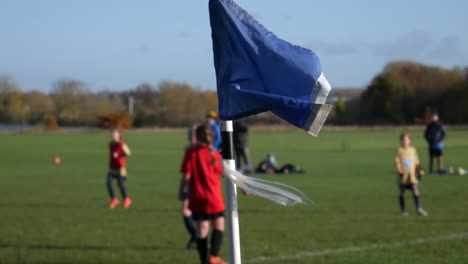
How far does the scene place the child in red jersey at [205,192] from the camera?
8.93 meters

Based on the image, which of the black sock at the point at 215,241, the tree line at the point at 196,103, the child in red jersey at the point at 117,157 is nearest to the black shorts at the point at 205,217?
the black sock at the point at 215,241

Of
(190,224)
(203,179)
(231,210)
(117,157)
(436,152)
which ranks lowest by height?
(436,152)

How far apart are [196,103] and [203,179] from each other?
11374cm

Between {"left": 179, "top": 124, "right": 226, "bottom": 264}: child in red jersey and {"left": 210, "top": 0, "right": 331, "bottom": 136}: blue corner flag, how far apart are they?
149 inches

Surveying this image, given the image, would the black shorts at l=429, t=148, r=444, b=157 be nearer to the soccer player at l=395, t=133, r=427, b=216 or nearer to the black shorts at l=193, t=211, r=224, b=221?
the soccer player at l=395, t=133, r=427, b=216

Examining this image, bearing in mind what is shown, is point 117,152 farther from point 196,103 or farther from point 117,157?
point 196,103

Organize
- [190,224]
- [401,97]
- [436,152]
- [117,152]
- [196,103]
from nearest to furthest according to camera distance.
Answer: [190,224]
[117,152]
[436,152]
[401,97]
[196,103]

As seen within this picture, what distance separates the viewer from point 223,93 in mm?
5156

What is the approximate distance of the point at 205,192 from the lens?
902cm

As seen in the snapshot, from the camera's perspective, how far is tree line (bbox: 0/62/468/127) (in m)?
85.1

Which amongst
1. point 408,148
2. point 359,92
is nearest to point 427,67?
point 359,92

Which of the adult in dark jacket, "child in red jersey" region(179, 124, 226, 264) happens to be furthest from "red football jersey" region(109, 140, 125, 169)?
the adult in dark jacket

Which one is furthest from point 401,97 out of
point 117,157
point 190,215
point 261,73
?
point 261,73

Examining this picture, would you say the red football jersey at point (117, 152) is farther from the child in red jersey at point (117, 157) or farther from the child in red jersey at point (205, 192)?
the child in red jersey at point (205, 192)
